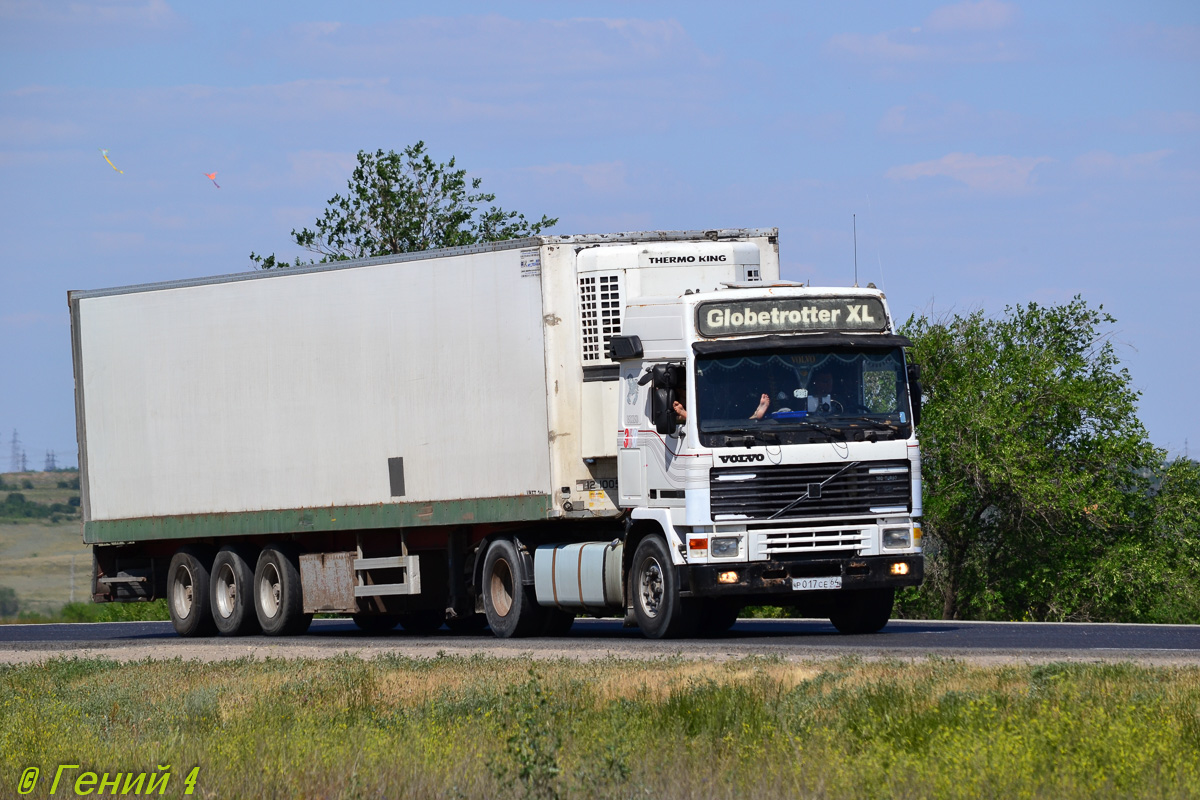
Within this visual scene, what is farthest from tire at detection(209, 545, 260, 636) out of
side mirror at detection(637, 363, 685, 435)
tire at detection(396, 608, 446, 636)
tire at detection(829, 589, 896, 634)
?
tire at detection(829, 589, 896, 634)

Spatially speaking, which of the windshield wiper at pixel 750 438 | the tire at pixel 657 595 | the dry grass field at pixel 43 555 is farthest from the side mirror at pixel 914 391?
the dry grass field at pixel 43 555

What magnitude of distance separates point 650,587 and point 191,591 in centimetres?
879

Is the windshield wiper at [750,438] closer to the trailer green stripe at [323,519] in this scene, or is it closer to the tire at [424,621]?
the trailer green stripe at [323,519]

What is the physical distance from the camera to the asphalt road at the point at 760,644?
15.6m

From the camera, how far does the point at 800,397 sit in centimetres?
1783

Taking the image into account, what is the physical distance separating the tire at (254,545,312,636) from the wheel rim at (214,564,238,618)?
488 millimetres

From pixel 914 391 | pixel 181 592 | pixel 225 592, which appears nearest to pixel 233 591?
pixel 225 592

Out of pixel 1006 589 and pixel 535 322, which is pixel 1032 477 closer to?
pixel 1006 589

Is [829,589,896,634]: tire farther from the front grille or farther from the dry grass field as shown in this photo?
the dry grass field

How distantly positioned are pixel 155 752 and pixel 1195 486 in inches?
1294

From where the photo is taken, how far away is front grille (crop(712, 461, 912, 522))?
17641 mm

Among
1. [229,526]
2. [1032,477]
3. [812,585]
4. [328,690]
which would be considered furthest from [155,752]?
[1032,477]

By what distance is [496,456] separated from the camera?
795 inches

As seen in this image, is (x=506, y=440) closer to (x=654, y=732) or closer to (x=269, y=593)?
(x=269, y=593)
